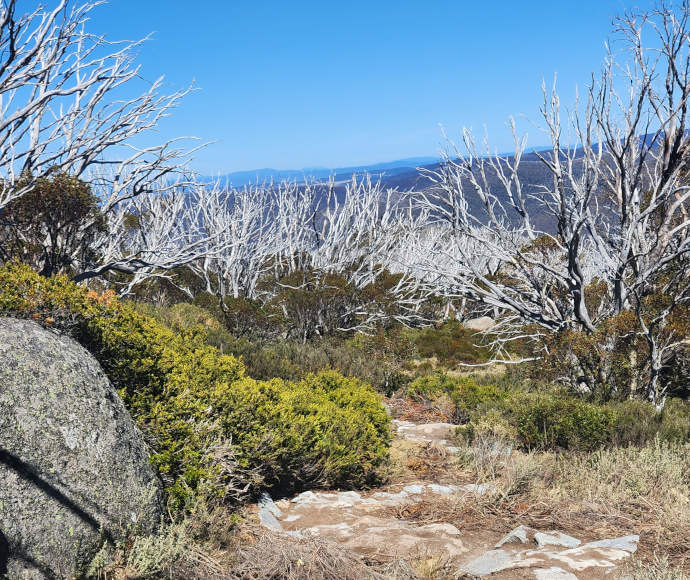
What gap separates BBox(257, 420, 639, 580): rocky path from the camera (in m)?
3.12

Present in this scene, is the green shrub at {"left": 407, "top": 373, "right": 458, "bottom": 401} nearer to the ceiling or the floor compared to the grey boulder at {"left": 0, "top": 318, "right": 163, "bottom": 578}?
nearer to the floor

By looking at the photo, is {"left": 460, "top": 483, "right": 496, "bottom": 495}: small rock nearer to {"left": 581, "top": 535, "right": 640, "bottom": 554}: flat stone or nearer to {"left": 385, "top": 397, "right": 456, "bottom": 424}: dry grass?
{"left": 581, "top": 535, "right": 640, "bottom": 554}: flat stone

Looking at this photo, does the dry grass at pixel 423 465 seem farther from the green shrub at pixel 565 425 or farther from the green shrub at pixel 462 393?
the green shrub at pixel 462 393

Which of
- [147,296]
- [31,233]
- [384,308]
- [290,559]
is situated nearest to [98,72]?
[31,233]

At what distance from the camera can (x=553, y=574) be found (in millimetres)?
2994

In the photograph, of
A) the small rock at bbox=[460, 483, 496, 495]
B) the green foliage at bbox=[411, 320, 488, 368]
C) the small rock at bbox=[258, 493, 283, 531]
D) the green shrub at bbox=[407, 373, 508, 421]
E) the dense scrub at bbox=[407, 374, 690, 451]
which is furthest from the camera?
the green foliage at bbox=[411, 320, 488, 368]

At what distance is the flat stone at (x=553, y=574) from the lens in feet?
9.65

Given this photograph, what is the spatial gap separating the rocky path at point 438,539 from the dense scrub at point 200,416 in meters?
0.30

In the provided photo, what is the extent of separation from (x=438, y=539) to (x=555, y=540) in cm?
76

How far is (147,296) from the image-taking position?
16.5 meters

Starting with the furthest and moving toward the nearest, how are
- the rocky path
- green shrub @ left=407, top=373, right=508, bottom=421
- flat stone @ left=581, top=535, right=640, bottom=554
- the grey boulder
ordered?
green shrub @ left=407, top=373, right=508, bottom=421
flat stone @ left=581, top=535, right=640, bottom=554
the rocky path
the grey boulder

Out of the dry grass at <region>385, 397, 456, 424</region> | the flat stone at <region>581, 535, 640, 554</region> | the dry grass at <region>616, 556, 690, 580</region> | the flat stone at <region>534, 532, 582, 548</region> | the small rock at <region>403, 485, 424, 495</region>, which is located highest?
the dry grass at <region>616, 556, 690, 580</region>

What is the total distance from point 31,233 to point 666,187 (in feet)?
31.1

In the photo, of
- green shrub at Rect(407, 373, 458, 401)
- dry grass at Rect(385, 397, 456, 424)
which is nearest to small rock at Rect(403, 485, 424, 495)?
dry grass at Rect(385, 397, 456, 424)
